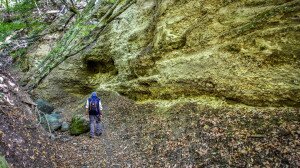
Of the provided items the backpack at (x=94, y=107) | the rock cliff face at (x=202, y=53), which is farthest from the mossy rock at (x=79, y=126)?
the rock cliff face at (x=202, y=53)

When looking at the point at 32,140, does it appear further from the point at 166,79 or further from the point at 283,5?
the point at 283,5

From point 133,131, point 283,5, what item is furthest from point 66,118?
point 283,5

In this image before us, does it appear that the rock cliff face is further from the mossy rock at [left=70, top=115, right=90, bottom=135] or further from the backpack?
the mossy rock at [left=70, top=115, right=90, bottom=135]

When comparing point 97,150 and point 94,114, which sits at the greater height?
point 94,114

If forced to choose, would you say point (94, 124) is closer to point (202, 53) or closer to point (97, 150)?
point (97, 150)

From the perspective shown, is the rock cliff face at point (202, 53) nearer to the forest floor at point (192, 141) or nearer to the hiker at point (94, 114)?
the forest floor at point (192, 141)

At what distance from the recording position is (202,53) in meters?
11.8

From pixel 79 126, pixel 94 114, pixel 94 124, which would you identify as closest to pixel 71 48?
pixel 79 126

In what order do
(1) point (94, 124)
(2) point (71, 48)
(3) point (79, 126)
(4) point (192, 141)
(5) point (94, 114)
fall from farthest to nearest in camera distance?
(2) point (71, 48) → (3) point (79, 126) → (1) point (94, 124) → (5) point (94, 114) → (4) point (192, 141)

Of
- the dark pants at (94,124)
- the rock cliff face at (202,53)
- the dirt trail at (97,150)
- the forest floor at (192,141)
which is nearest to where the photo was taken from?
the forest floor at (192,141)

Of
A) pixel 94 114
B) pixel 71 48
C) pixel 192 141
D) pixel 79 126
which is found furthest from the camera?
pixel 71 48

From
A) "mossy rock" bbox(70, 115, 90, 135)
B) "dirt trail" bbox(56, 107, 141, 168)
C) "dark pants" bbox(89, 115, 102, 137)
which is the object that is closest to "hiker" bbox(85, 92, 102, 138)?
"dark pants" bbox(89, 115, 102, 137)

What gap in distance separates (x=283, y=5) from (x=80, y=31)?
521 inches

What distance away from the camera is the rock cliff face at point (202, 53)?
934cm
